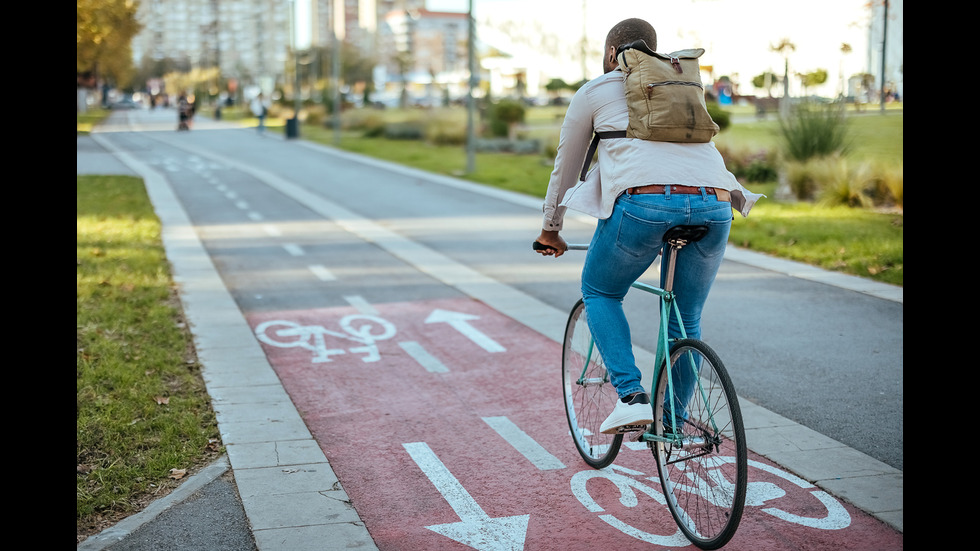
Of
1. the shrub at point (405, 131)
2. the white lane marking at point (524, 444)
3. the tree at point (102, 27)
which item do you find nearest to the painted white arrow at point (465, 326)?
the white lane marking at point (524, 444)

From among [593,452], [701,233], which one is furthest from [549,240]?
[593,452]

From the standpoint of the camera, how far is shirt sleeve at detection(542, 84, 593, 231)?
388 centimetres

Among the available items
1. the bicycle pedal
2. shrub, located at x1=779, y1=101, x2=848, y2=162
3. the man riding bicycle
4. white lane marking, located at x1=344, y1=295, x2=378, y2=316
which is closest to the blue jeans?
the man riding bicycle

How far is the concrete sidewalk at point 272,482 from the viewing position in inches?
155

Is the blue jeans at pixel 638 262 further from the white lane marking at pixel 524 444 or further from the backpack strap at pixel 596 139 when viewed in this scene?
the white lane marking at pixel 524 444

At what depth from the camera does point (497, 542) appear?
3883mm

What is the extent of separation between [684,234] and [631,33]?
81 cm

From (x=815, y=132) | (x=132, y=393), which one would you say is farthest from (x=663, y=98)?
(x=815, y=132)

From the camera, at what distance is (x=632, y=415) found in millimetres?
3812

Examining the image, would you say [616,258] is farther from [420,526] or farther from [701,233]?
[420,526]

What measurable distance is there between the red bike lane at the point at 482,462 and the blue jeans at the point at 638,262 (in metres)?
0.63

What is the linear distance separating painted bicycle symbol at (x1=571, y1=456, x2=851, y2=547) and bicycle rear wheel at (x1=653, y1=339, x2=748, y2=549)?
3 cm

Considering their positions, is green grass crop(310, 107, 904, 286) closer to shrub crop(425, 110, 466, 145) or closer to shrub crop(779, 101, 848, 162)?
shrub crop(779, 101, 848, 162)

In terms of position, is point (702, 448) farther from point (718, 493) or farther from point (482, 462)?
point (482, 462)
